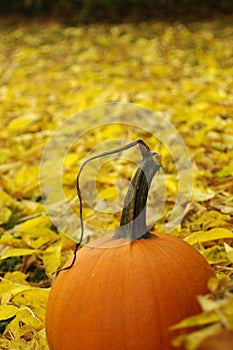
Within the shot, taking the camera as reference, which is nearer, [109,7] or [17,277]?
[17,277]

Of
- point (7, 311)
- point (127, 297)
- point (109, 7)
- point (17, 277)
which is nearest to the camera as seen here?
point (127, 297)

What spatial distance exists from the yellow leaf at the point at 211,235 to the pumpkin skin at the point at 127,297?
18.7 inches

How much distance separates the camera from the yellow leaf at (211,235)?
2020 mm

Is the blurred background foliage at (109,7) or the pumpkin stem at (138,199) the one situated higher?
the pumpkin stem at (138,199)

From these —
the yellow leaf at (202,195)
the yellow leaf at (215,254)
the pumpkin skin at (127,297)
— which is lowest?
the yellow leaf at (202,195)

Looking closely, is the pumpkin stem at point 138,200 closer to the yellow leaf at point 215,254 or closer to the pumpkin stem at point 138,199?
the pumpkin stem at point 138,199

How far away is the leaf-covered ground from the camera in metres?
2.03

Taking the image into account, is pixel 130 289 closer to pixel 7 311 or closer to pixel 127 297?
pixel 127 297

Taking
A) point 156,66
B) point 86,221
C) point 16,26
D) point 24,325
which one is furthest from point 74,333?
point 16,26

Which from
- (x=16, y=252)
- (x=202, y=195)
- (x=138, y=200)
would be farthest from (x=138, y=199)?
(x=202, y=195)

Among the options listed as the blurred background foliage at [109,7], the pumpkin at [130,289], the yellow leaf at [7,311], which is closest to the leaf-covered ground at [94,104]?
the yellow leaf at [7,311]

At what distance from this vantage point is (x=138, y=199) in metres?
1.54

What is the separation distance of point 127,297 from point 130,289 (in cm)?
2

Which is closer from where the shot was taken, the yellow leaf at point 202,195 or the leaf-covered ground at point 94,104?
the leaf-covered ground at point 94,104
